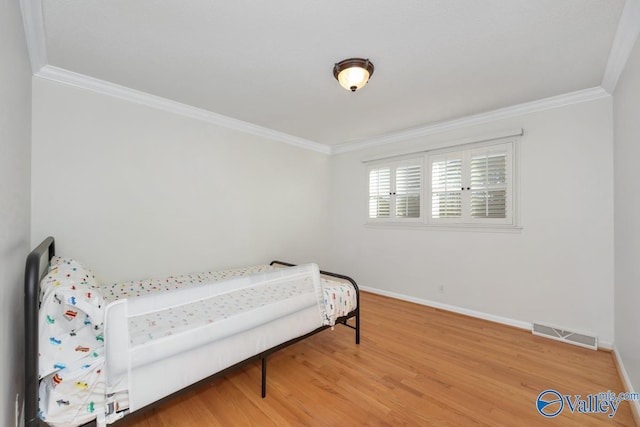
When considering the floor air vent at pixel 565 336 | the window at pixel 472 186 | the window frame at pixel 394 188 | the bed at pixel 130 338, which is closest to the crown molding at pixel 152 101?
the window frame at pixel 394 188

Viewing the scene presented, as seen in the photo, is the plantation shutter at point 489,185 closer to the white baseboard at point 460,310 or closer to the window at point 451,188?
the window at point 451,188

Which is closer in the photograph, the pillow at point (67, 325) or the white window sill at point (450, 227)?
the pillow at point (67, 325)

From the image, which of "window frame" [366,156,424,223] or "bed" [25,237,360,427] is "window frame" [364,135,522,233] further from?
"bed" [25,237,360,427]

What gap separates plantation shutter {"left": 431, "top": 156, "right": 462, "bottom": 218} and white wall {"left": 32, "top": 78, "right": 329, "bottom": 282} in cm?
212

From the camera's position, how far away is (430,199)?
3.63 metres

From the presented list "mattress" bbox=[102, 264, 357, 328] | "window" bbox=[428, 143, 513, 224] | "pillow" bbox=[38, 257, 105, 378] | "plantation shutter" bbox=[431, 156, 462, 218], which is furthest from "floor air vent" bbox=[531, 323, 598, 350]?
"pillow" bbox=[38, 257, 105, 378]

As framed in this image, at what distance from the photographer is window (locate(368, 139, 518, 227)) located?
3.07 metres

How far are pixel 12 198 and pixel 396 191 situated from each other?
3.83m

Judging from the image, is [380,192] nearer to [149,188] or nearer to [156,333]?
[149,188]

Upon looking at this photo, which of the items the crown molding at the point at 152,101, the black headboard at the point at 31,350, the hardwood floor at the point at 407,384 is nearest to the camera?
the black headboard at the point at 31,350

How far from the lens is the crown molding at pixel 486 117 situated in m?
2.59

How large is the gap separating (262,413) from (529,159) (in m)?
3.47

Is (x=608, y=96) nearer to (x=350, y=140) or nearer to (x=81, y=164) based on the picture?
(x=350, y=140)

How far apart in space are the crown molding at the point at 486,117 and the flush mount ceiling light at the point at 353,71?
1.85 m
